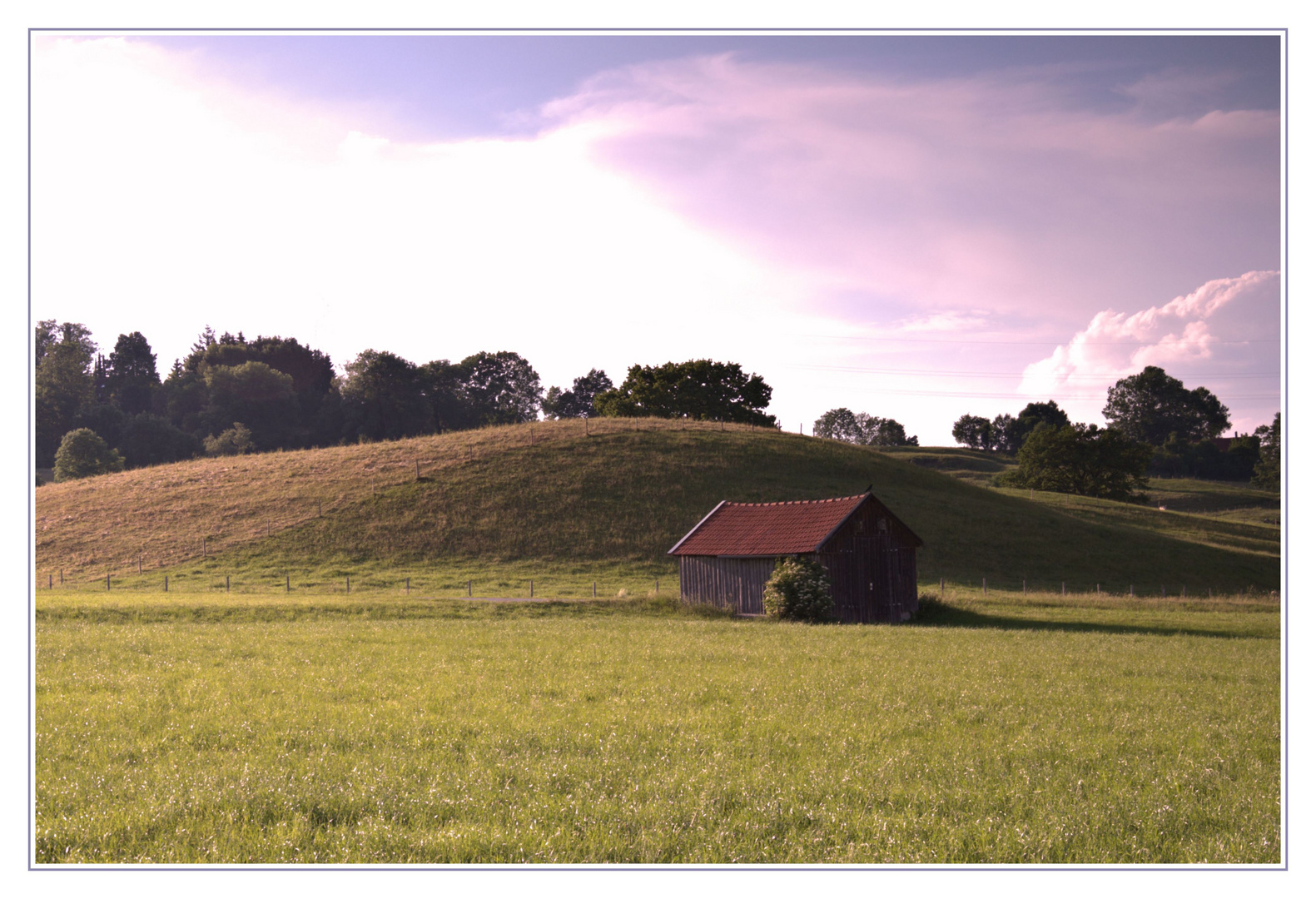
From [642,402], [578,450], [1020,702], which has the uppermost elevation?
[642,402]

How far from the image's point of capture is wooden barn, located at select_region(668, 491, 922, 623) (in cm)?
3791

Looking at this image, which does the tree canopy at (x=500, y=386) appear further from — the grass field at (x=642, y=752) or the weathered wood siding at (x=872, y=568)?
the grass field at (x=642, y=752)

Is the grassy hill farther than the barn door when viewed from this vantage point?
Yes

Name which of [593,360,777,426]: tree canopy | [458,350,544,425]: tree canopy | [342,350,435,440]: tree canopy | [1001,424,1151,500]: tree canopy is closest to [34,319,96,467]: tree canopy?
[342,350,435,440]: tree canopy

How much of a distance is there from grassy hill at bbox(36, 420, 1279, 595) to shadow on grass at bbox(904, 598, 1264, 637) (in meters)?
14.2

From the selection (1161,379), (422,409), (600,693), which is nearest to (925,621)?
(600,693)

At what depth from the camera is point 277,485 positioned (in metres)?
74.8

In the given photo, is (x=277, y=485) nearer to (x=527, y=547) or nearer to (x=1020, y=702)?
(x=527, y=547)

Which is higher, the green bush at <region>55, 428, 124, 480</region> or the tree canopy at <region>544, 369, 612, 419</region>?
the tree canopy at <region>544, 369, 612, 419</region>

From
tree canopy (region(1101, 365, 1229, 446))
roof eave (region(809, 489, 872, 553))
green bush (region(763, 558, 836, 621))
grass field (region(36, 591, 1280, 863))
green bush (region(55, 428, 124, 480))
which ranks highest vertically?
tree canopy (region(1101, 365, 1229, 446))

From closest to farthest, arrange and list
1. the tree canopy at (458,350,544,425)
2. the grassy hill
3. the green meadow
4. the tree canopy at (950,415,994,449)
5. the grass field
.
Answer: the grass field → the green meadow → the grassy hill → the tree canopy at (458,350,544,425) → the tree canopy at (950,415,994,449)

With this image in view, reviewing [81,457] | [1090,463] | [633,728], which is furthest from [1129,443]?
→ [81,457]

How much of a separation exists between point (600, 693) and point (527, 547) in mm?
44215

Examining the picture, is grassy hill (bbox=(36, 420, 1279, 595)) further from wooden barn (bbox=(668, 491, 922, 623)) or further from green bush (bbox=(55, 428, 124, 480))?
green bush (bbox=(55, 428, 124, 480))
